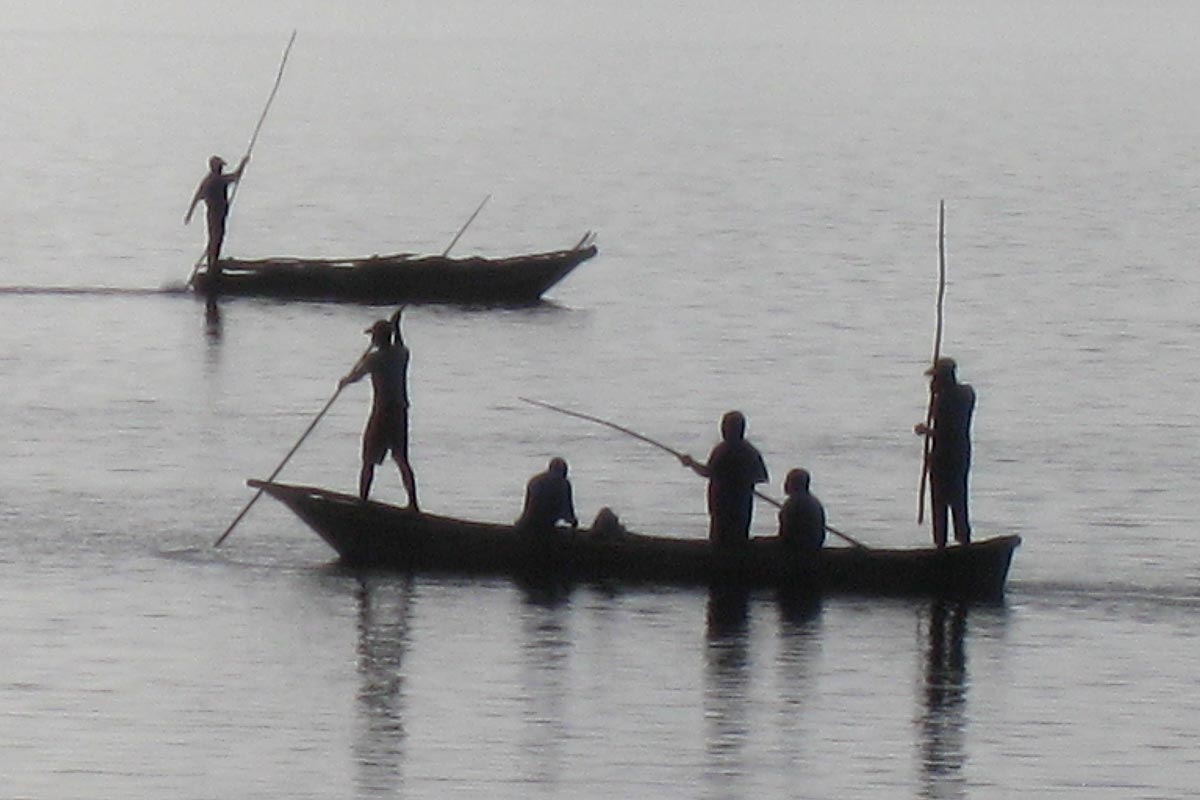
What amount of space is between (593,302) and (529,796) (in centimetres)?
3621

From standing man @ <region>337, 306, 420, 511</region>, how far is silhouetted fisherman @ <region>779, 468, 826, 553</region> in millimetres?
3308

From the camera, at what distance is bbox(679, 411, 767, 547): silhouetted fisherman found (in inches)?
1000

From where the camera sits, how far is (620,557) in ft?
85.4

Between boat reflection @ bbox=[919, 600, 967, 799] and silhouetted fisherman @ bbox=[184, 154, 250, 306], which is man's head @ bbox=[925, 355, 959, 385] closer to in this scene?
boat reflection @ bbox=[919, 600, 967, 799]

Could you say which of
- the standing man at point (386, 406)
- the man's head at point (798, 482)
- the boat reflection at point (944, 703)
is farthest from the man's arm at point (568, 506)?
the boat reflection at point (944, 703)

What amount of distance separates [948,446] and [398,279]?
25066 mm

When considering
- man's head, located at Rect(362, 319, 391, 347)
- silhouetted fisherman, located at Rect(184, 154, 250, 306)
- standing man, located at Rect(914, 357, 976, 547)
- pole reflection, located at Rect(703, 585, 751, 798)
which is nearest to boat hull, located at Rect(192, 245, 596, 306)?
silhouetted fisherman, located at Rect(184, 154, 250, 306)

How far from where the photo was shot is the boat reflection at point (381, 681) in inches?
795

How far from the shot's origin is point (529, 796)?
64.3ft

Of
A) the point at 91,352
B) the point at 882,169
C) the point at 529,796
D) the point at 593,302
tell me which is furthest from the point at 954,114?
the point at 529,796

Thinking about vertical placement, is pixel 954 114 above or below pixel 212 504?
above

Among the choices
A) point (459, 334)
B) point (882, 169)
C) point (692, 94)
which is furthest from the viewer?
point (692, 94)

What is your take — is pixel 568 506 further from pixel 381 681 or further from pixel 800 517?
pixel 381 681

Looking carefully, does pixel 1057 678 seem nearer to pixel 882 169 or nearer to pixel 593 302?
pixel 593 302
